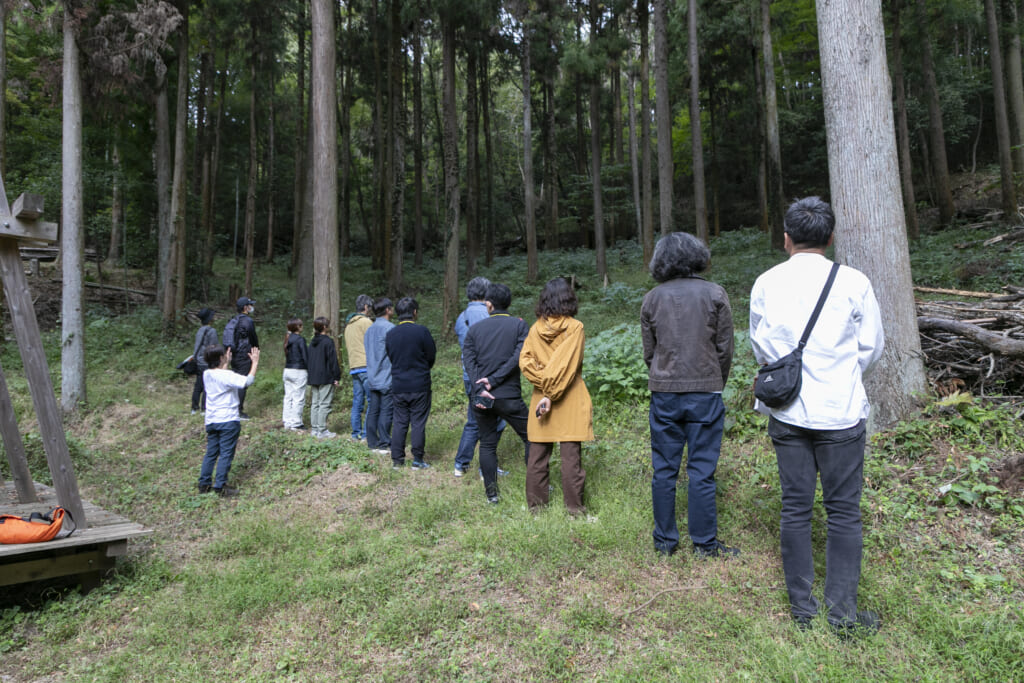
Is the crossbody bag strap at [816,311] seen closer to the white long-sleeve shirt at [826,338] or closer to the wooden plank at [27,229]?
the white long-sleeve shirt at [826,338]

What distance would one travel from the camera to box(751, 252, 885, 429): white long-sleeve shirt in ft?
9.87

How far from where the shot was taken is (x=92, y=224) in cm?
1877

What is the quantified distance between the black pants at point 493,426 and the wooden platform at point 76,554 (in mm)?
2812

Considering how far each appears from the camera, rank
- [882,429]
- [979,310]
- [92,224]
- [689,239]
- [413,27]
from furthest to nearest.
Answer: [413,27], [92,224], [979,310], [882,429], [689,239]

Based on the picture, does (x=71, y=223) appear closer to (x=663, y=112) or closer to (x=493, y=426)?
(x=493, y=426)

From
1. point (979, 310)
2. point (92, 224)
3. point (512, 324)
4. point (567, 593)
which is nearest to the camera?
point (567, 593)

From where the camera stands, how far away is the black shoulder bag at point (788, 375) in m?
3.02

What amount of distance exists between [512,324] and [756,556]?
2.82 m

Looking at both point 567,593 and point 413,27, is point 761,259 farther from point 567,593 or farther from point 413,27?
point 567,593

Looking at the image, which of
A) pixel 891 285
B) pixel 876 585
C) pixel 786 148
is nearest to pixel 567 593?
pixel 876 585

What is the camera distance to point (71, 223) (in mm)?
10578

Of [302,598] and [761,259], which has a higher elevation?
[761,259]

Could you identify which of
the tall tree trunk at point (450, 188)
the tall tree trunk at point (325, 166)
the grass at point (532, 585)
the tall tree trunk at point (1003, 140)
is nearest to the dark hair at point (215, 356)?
the grass at point (532, 585)

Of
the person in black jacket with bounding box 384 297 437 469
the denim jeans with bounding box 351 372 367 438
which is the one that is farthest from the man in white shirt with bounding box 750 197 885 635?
the denim jeans with bounding box 351 372 367 438
